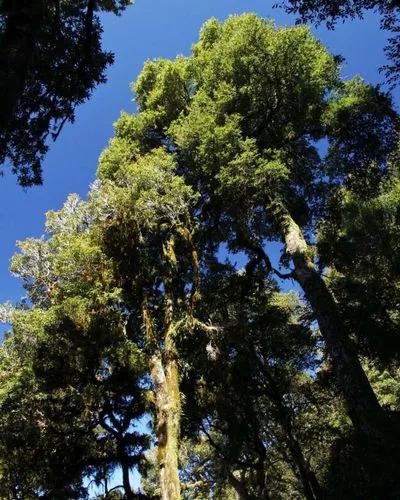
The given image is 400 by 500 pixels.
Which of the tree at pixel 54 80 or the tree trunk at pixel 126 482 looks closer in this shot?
the tree at pixel 54 80

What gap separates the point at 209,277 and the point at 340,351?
303 inches

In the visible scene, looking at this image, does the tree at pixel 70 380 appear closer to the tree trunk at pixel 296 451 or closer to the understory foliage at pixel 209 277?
the understory foliage at pixel 209 277

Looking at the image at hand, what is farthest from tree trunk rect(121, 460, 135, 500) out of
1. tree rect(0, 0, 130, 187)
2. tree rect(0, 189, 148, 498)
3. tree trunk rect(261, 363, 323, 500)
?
tree rect(0, 0, 130, 187)

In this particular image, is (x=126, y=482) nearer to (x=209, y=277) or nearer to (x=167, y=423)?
(x=167, y=423)

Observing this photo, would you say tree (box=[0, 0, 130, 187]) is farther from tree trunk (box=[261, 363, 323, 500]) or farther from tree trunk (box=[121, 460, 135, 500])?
tree trunk (box=[261, 363, 323, 500])

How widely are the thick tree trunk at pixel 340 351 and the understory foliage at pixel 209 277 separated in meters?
0.05

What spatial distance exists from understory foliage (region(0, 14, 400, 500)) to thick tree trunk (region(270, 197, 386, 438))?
49mm

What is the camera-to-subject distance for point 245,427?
56.3 feet

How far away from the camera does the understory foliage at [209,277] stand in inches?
537

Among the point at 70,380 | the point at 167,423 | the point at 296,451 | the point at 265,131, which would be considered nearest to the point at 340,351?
the point at 167,423

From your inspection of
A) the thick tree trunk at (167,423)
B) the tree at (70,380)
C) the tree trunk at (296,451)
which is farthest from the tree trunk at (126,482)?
the tree trunk at (296,451)

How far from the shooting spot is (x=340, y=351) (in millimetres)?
12078

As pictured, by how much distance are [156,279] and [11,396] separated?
20.0ft

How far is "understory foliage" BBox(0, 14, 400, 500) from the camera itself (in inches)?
537
